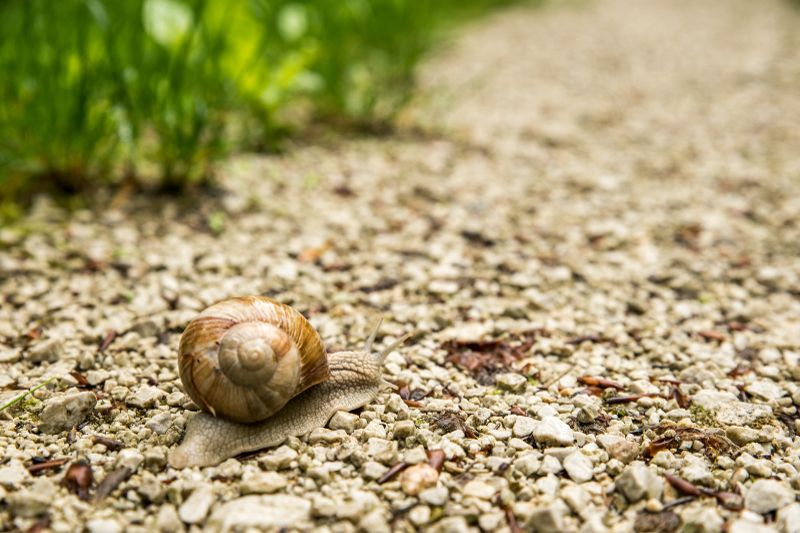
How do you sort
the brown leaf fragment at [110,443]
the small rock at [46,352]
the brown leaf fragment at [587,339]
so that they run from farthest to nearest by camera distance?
1. the brown leaf fragment at [587,339]
2. the small rock at [46,352]
3. the brown leaf fragment at [110,443]

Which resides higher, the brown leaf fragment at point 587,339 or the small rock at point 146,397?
the brown leaf fragment at point 587,339

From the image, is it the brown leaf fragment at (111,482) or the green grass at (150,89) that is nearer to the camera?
the brown leaf fragment at (111,482)

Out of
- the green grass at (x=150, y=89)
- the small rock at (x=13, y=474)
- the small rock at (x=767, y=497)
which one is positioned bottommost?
the small rock at (x=13, y=474)

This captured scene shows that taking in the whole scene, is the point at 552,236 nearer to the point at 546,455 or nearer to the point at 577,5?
the point at 546,455

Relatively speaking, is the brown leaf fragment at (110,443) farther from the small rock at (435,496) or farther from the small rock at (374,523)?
the small rock at (435,496)

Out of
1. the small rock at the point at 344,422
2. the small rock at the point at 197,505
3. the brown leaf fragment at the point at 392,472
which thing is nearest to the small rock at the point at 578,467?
the brown leaf fragment at the point at 392,472

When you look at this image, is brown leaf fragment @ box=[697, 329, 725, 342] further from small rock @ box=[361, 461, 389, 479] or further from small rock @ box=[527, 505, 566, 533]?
small rock @ box=[361, 461, 389, 479]

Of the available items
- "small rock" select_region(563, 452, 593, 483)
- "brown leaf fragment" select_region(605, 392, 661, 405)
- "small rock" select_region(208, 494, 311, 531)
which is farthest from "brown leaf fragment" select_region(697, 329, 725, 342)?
"small rock" select_region(208, 494, 311, 531)

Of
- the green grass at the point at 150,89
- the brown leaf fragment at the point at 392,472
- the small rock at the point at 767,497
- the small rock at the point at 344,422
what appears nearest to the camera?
the small rock at the point at 767,497
